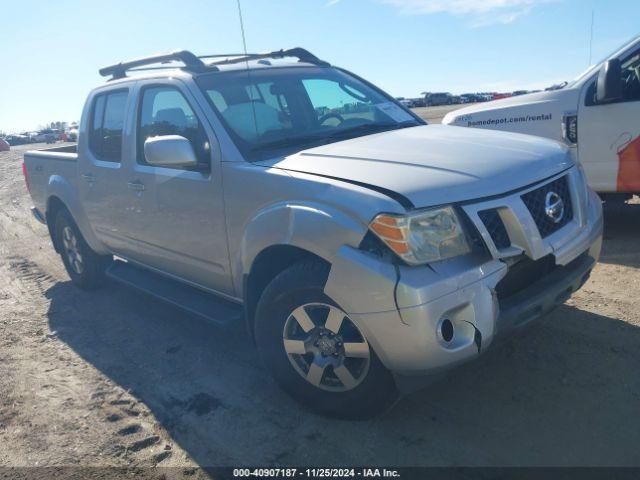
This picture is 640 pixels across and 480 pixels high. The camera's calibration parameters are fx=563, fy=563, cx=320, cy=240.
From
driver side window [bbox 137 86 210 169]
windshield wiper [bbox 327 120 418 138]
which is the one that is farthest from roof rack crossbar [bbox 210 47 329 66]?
windshield wiper [bbox 327 120 418 138]

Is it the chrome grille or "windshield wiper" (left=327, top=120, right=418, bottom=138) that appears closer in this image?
the chrome grille

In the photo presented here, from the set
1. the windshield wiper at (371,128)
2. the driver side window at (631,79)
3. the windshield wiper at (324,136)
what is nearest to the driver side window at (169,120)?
the windshield wiper at (324,136)

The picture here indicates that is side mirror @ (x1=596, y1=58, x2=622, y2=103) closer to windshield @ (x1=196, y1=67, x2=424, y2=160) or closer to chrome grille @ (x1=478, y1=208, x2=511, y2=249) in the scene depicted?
windshield @ (x1=196, y1=67, x2=424, y2=160)

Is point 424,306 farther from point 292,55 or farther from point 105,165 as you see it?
point 105,165

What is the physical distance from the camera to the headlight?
247 cm

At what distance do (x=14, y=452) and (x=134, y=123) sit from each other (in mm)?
2388

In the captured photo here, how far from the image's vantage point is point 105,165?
15.1ft

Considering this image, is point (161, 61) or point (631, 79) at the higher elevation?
point (161, 61)

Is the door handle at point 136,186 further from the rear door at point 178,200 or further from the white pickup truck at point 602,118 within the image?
the white pickup truck at point 602,118

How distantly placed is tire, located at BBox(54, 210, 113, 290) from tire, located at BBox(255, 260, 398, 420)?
121 inches

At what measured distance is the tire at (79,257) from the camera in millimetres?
5555

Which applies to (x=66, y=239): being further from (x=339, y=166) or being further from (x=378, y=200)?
(x=378, y=200)

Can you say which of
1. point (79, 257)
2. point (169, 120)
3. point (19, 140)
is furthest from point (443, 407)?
point (19, 140)

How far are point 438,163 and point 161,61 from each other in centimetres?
255
